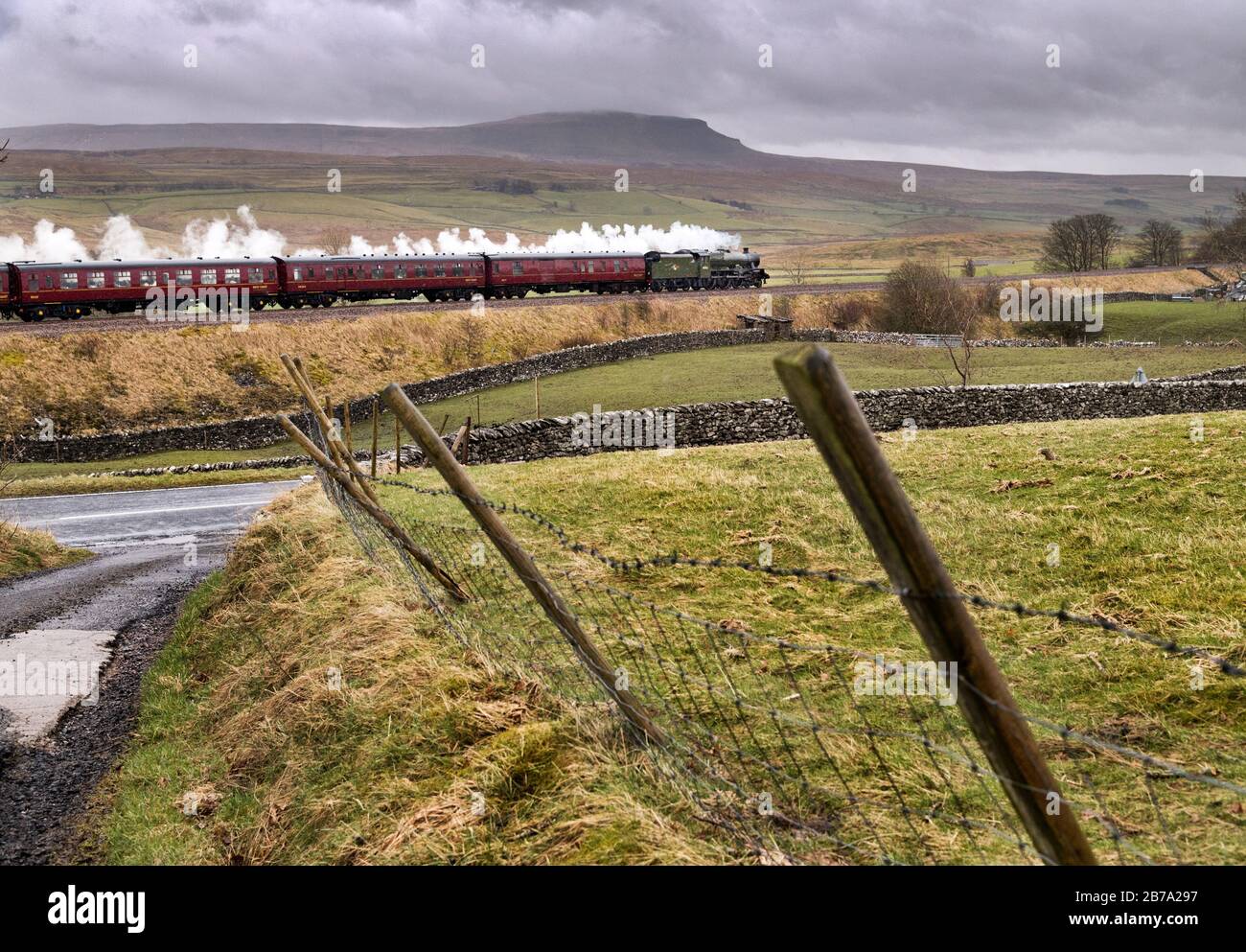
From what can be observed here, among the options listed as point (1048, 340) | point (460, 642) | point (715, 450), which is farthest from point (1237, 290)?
point (460, 642)

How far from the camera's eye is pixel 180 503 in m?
29.6

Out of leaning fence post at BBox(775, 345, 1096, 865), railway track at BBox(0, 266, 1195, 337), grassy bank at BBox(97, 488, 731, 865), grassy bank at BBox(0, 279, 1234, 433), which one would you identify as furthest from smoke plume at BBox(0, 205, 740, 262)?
leaning fence post at BBox(775, 345, 1096, 865)

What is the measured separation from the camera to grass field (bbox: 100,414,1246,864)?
596 centimetres

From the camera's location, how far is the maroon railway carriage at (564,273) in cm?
6475

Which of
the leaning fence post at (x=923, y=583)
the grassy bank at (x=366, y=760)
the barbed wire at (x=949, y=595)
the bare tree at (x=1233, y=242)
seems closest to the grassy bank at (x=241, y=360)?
the barbed wire at (x=949, y=595)

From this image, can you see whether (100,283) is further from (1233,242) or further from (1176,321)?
(1233,242)

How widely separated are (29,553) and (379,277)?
141ft

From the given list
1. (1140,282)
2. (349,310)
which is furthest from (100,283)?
(1140,282)

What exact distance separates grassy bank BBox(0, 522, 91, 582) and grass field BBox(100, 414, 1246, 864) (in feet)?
17.8

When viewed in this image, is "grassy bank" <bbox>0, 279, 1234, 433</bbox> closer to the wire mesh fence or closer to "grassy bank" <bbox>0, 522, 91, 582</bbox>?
"grassy bank" <bbox>0, 522, 91, 582</bbox>

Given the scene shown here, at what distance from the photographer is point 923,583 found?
11.1 ft

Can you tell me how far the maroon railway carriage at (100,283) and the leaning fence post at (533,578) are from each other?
52.1 m
